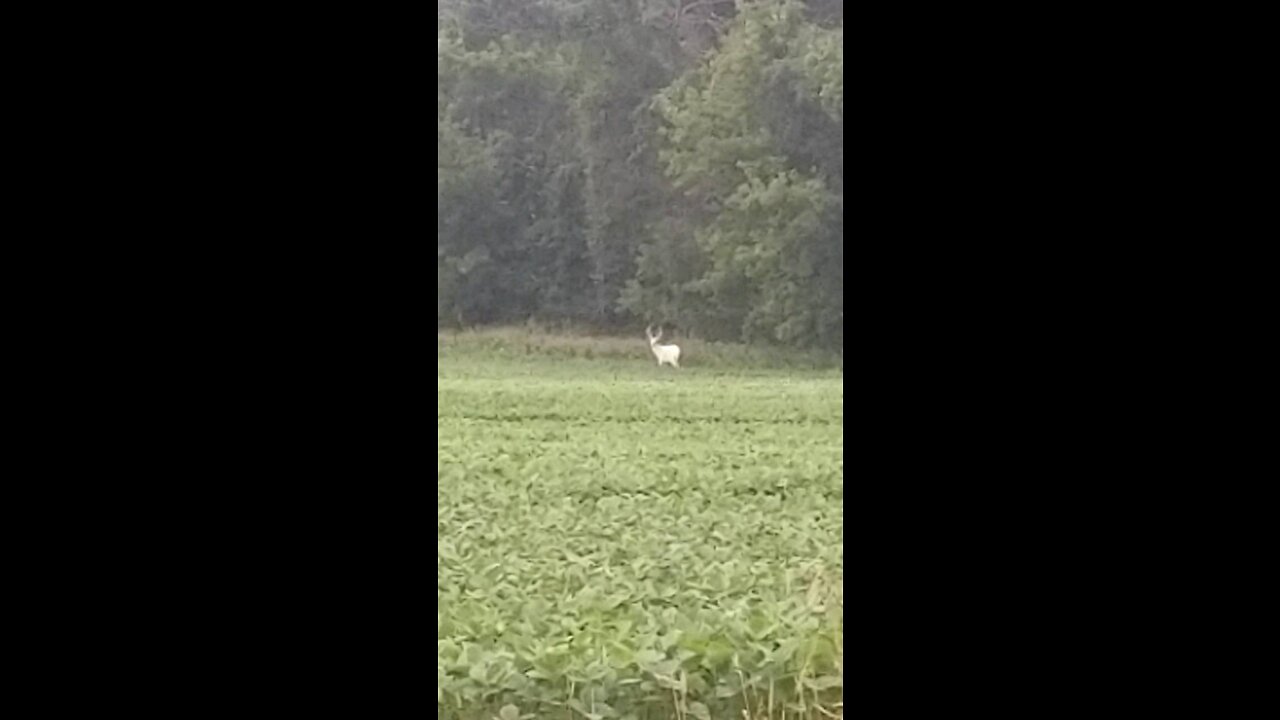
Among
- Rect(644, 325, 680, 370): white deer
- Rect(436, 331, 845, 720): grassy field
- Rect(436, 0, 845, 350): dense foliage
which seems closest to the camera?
Rect(436, 331, 845, 720): grassy field

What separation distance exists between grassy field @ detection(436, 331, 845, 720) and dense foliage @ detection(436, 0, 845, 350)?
0.10m

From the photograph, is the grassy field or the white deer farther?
the white deer

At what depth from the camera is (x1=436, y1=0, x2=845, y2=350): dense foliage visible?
7.57ft

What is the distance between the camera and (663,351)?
2461 millimetres

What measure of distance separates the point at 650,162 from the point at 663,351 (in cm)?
37

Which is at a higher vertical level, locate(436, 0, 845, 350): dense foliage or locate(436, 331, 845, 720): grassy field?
locate(436, 0, 845, 350): dense foliage

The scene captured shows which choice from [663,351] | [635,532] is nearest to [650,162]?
[663,351]

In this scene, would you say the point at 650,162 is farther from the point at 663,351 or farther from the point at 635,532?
the point at 635,532

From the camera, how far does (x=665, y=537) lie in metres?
2.34

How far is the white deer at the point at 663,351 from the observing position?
2.45 m
